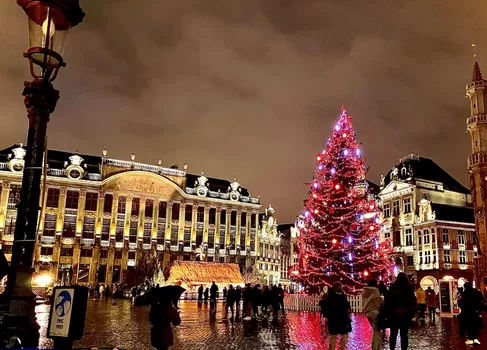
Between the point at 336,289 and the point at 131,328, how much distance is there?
868 centimetres

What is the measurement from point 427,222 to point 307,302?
1192 inches

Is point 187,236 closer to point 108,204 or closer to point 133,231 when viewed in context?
point 133,231

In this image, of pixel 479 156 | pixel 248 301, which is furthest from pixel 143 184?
pixel 248 301

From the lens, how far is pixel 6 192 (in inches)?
2162

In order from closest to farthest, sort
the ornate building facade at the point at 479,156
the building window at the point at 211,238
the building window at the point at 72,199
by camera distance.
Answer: the ornate building facade at the point at 479,156 → the building window at the point at 72,199 → the building window at the point at 211,238

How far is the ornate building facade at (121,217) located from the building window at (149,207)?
0.14 metres

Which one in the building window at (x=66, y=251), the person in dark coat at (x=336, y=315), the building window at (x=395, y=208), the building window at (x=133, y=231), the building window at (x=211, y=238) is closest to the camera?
the person in dark coat at (x=336, y=315)

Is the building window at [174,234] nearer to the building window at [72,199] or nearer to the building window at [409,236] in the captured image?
the building window at [72,199]

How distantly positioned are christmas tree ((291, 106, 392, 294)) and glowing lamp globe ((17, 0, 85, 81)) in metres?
18.0

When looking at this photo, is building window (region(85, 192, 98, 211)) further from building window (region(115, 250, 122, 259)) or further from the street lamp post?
the street lamp post

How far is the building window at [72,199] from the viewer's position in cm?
5912

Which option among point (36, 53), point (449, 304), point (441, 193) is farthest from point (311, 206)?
point (441, 193)

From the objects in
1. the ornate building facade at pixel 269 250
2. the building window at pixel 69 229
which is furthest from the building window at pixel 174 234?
the ornate building facade at pixel 269 250

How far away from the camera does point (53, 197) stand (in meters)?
58.4
